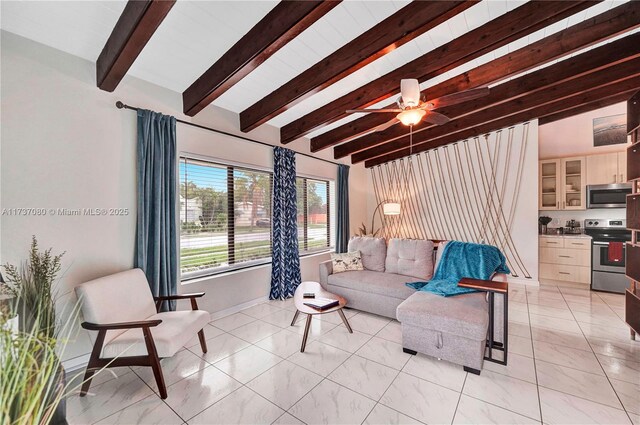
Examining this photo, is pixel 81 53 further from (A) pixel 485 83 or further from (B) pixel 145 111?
(A) pixel 485 83

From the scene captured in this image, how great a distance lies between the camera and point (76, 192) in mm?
2469

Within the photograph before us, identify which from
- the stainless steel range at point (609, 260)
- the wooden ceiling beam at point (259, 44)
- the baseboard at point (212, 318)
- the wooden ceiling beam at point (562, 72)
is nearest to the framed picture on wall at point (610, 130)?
the stainless steel range at point (609, 260)

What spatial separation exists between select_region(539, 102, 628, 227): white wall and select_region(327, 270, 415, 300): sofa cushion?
402 centimetres

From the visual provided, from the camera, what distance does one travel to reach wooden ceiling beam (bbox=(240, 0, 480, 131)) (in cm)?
209

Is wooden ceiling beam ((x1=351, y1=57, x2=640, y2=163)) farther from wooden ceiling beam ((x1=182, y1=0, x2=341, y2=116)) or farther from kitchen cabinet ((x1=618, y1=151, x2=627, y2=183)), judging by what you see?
wooden ceiling beam ((x1=182, y1=0, x2=341, y2=116))

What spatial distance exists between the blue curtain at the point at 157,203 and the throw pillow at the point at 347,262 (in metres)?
2.21

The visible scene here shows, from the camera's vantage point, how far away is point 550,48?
2781 millimetres

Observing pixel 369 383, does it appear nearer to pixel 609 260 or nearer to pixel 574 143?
pixel 609 260

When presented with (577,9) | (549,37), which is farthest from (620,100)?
(577,9)

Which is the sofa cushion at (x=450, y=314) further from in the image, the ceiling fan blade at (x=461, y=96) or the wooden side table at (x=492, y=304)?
the ceiling fan blade at (x=461, y=96)

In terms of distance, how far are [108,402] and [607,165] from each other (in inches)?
294

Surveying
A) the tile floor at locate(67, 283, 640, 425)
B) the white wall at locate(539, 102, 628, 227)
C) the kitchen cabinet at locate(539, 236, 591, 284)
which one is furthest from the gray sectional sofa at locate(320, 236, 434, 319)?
the white wall at locate(539, 102, 628, 227)

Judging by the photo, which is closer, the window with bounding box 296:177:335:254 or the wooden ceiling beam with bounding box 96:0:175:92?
the wooden ceiling beam with bounding box 96:0:175:92

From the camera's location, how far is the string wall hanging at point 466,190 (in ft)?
16.9
